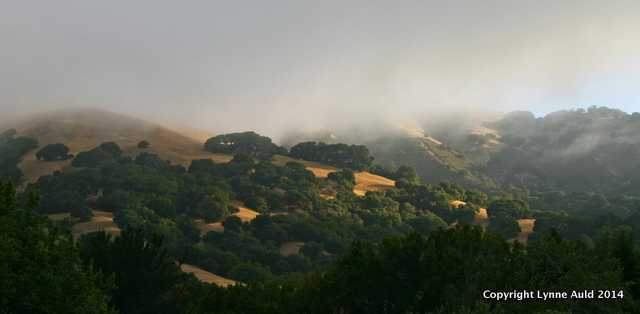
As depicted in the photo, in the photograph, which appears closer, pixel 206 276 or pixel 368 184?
pixel 206 276

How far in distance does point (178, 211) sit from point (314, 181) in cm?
4102

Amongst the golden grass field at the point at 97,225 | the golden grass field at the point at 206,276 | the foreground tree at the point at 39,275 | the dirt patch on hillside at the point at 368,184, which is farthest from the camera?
the dirt patch on hillside at the point at 368,184

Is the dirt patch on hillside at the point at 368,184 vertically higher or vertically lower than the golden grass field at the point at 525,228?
higher

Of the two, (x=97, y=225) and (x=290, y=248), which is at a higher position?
(x=97, y=225)

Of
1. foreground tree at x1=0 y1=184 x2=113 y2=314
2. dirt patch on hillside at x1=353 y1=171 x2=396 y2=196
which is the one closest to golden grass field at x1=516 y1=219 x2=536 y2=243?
dirt patch on hillside at x1=353 y1=171 x2=396 y2=196

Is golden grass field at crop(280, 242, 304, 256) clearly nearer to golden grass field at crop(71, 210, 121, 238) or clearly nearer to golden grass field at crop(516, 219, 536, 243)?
golden grass field at crop(71, 210, 121, 238)

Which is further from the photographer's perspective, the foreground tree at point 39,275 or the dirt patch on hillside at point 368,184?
Result: the dirt patch on hillside at point 368,184

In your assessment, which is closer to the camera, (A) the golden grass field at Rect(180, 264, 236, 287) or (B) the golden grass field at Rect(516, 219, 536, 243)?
(A) the golden grass field at Rect(180, 264, 236, 287)

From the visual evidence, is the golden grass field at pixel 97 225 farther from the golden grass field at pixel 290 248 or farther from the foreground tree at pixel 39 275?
the foreground tree at pixel 39 275

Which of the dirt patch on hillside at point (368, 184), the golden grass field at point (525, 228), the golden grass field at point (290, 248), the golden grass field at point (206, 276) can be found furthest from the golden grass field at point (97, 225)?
the golden grass field at point (525, 228)

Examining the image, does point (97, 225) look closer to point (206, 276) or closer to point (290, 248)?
point (206, 276)

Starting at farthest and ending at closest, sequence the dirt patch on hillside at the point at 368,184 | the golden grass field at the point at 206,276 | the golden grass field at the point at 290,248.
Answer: the dirt patch on hillside at the point at 368,184
the golden grass field at the point at 290,248
the golden grass field at the point at 206,276

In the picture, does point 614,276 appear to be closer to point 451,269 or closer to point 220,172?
point 451,269

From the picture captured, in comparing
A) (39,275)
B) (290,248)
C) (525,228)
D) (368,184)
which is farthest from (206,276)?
(368,184)
